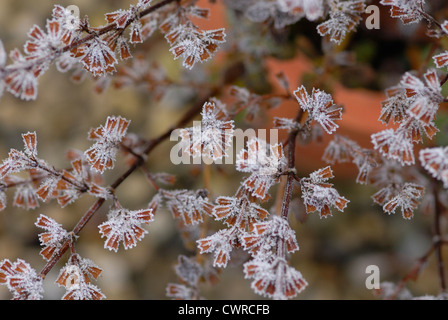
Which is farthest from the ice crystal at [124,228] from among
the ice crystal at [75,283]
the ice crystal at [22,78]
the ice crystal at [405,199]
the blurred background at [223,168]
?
the blurred background at [223,168]

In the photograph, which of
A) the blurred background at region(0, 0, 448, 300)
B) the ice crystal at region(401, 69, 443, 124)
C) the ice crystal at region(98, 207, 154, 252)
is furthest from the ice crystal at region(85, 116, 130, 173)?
the blurred background at region(0, 0, 448, 300)

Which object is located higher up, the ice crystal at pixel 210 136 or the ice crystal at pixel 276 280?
the ice crystal at pixel 210 136

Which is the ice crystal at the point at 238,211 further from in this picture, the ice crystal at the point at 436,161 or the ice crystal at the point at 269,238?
the ice crystal at the point at 436,161

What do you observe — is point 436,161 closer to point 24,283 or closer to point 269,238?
point 269,238

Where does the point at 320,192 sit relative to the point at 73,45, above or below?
below

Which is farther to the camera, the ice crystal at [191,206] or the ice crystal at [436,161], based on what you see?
the ice crystal at [191,206]

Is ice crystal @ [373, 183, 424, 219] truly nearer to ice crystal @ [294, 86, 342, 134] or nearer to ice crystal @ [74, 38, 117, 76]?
ice crystal @ [294, 86, 342, 134]

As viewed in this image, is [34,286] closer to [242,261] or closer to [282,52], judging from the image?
[242,261]

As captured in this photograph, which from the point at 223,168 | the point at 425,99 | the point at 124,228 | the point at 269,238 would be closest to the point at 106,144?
the point at 124,228
